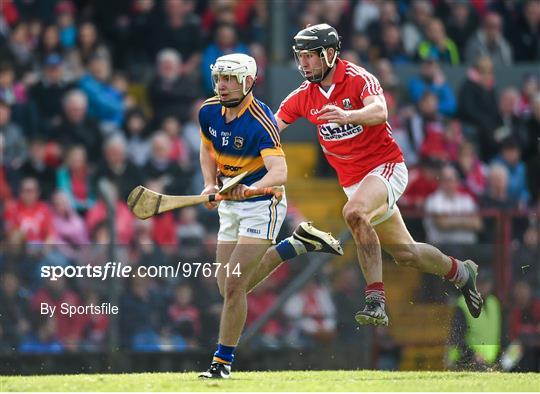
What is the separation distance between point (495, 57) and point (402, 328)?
20.3ft

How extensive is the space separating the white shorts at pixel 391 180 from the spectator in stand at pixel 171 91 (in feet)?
15.6

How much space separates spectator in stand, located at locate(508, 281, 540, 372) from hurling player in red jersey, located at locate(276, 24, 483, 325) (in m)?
1.46

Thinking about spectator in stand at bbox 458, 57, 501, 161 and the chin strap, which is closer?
the chin strap

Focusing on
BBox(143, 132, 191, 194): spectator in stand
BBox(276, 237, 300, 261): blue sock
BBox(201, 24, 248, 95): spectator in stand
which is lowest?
BBox(143, 132, 191, 194): spectator in stand

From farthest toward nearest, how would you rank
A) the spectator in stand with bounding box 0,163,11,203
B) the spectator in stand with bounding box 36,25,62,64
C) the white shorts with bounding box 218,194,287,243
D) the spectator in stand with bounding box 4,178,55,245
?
the spectator in stand with bounding box 36,25,62,64, the spectator in stand with bounding box 0,163,11,203, the spectator in stand with bounding box 4,178,55,245, the white shorts with bounding box 218,194,287,243

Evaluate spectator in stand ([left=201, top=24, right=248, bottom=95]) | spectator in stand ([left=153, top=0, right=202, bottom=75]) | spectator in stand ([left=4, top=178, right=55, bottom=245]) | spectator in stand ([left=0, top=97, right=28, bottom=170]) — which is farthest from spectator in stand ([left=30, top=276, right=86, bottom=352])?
spectator in stand ([left=153, top=0, right=202, bottom=75])

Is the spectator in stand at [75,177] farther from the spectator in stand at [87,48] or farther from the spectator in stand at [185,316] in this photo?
the spectator in stand at [185,316]

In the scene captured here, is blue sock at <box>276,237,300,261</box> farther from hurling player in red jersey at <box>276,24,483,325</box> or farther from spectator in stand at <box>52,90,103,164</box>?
A: spectator in stand at <box>52,90,103,164</box>

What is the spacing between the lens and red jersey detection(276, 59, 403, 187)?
448 inches

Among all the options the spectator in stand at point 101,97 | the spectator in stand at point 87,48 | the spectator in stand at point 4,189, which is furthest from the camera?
the spectator in stand at point 87,48

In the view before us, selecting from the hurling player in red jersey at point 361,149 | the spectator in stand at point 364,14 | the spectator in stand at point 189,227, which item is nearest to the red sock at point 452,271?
the hurling player in red jersey at point 361,149

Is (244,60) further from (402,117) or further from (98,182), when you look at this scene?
(402,117)

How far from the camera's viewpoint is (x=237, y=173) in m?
11.0

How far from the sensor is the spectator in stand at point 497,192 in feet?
52.0
